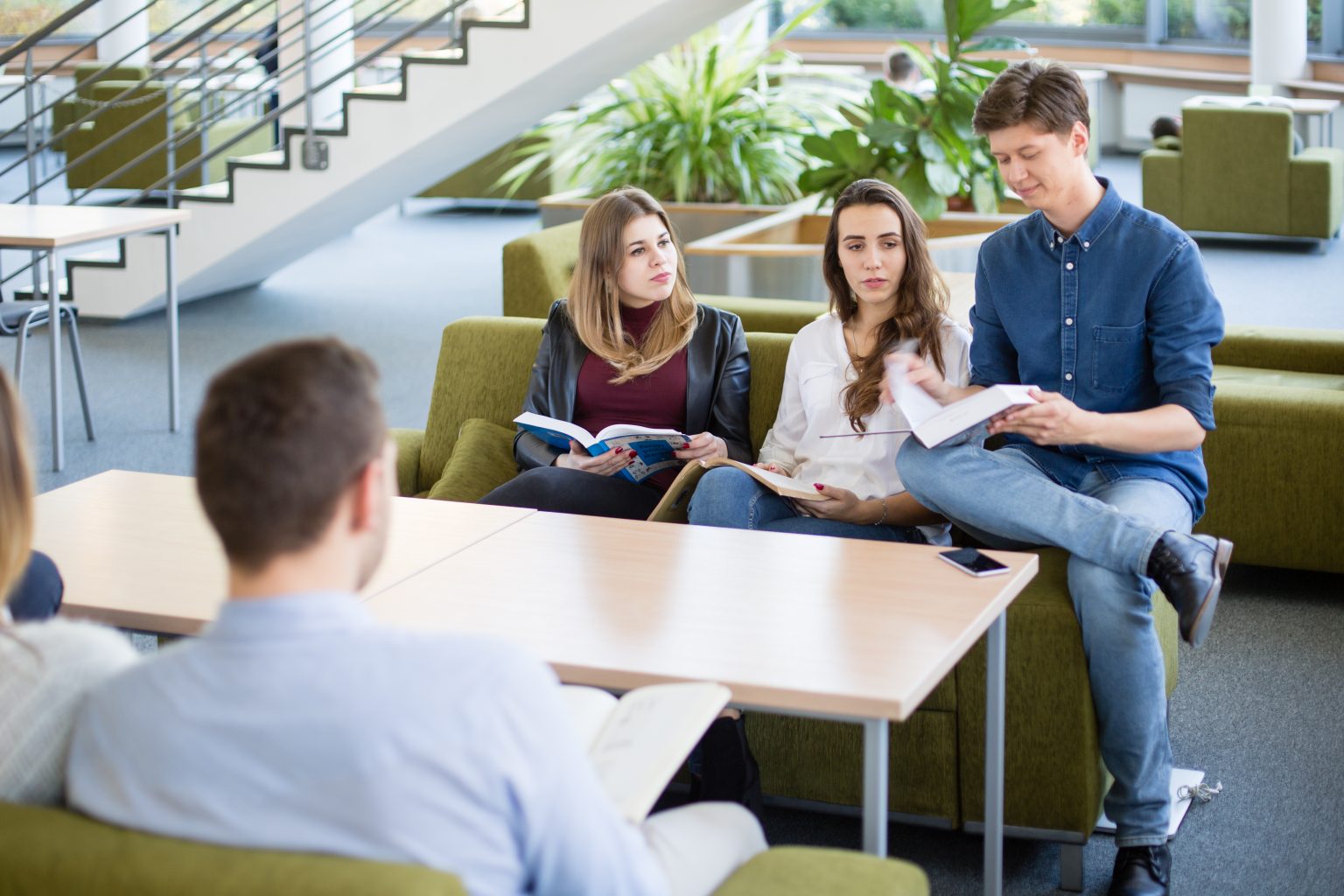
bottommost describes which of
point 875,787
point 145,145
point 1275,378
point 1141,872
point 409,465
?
point 1141,872

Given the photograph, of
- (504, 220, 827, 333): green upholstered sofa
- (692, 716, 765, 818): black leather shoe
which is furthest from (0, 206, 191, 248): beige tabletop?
(692, 716, 765, 818): black leather shoe

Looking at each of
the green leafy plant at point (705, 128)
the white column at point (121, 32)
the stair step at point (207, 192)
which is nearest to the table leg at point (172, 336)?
the stair step at point (207, 192)

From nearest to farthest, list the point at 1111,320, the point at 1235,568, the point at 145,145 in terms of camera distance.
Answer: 1. the point at 1111,320
2. the point at 1235,568
3. the point at 145,145

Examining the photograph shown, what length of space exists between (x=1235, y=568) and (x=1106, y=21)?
11255mm

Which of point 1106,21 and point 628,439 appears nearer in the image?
point 628,439

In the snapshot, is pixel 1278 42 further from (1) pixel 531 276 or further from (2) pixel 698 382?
(2) pixel 698 382

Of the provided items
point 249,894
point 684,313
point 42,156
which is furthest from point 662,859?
point 42,156

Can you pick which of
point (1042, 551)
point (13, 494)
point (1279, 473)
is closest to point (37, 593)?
point (13, 494)

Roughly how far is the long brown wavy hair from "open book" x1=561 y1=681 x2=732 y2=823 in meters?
1.33

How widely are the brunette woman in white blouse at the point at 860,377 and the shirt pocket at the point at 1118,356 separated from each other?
0.33m

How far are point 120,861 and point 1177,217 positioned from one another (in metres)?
8.66

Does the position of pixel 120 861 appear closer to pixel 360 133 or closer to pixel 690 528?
pixel 690 528

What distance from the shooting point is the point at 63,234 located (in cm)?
514

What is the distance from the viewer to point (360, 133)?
24.1 ft
